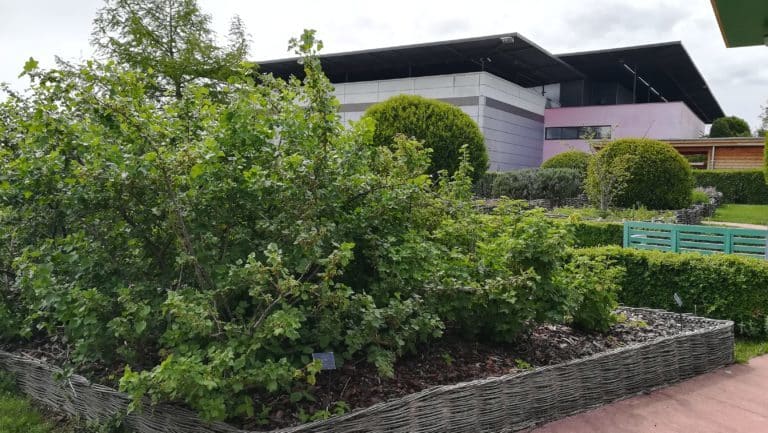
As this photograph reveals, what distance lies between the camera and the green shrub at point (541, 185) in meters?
19.2

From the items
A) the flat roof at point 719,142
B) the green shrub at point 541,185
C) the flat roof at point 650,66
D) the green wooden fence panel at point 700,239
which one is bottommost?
the green wooden fence panel at point 700,239

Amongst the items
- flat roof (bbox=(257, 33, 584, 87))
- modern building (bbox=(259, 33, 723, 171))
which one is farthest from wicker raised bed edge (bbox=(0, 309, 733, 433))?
→ modern building (bbox=(259, 33, 723, 171))

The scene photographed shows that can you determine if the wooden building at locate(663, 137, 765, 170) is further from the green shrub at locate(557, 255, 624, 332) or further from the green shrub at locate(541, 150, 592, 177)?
the green shrub at locate(557, 255, 624, 332)

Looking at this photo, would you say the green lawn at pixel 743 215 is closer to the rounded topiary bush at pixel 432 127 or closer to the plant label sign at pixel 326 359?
the rounded topiary bush at pixel 432 127

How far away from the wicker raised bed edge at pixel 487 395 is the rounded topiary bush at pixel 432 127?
14390mm

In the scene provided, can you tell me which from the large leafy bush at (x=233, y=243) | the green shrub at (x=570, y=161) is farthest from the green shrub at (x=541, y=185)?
the large leafy bush at (x=233, y=243)

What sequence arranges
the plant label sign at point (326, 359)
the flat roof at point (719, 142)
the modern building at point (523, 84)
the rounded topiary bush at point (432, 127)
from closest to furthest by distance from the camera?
the plant label sign at point (326, 359) → the rounded topiary bush at point (432, 127) → the modern building at point (523, 84) → the flat roof at point (719, 142)

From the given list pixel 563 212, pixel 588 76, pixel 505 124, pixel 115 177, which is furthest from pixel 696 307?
pixel 588 76

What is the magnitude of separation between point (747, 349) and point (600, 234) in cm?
505

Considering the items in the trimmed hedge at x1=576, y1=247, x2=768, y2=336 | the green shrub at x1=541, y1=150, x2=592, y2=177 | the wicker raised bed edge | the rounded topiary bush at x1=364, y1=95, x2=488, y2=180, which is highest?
the rounded topiary bush at x1=364, y1=95, x2=488, y2=180

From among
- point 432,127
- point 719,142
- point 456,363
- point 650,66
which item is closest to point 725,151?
point 719,142

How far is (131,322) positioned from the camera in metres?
3.31

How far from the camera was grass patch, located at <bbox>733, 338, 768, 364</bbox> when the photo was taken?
5.31 metres

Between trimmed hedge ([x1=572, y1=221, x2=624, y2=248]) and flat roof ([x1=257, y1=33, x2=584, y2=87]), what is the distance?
15847 mm
